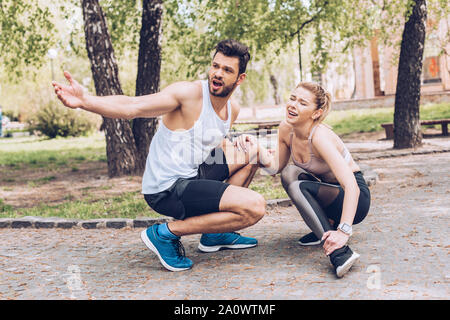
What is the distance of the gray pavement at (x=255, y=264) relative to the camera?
3.90m

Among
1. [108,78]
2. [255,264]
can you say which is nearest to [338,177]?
[255,264]

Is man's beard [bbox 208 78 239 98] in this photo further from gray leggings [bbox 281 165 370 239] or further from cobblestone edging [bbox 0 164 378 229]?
cobblestone edging [bbox 0 164 378 229]

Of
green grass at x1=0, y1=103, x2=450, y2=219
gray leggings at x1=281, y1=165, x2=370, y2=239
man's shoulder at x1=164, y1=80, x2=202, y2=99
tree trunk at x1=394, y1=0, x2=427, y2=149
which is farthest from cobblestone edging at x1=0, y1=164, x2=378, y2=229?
tree trunk at x1=394, y1=0, x2=427, y2=149

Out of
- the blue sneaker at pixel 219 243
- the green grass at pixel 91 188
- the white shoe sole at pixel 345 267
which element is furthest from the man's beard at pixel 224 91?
the green grass at pixel 91 188

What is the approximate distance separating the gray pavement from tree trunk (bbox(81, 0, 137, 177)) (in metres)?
4.07

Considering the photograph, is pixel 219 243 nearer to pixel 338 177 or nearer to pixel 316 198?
pixel 316 198

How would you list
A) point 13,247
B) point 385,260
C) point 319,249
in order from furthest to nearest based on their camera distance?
point 13,247 < point 319,249 < point 385,260

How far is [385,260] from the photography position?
175 inches

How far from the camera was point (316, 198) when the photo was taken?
4.64 metres

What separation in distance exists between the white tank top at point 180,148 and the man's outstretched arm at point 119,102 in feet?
0.73
